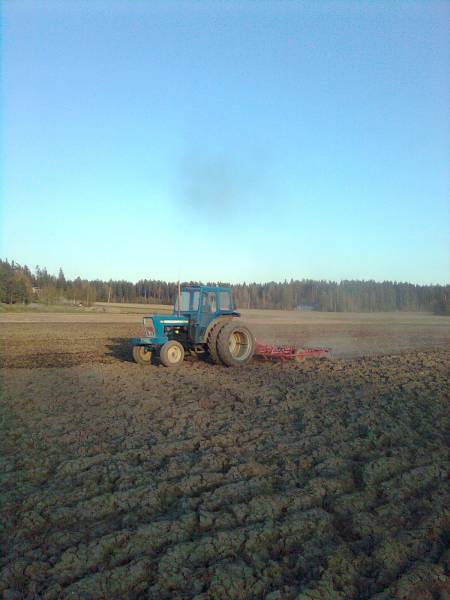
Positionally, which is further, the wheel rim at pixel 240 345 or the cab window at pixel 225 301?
the wheel rim at pixel 240 345

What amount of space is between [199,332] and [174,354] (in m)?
0.87

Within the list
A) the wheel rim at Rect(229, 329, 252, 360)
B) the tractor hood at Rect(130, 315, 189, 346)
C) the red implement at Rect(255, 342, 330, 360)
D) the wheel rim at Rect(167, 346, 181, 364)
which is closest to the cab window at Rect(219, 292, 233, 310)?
the wheel rim at Rect(229, 329, 252, 360)

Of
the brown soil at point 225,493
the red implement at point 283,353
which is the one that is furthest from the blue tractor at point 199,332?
the brown soil at point 225,493

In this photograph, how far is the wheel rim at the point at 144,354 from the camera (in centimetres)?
1419

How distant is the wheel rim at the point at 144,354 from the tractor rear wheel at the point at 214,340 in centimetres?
192

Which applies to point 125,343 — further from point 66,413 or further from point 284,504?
point 284,504

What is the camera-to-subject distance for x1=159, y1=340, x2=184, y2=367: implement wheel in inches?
515

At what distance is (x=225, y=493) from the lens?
4.95 metres

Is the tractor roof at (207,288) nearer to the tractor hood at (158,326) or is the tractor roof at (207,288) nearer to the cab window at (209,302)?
the cab window at (209,302)

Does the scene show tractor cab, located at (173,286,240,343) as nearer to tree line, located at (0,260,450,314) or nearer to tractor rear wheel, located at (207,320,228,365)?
tractor rear wheel, located at (207,320,228,365)

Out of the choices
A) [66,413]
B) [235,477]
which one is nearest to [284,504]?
[235,477]

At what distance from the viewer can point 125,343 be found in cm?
2056

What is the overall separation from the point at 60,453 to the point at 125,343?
14.5 metres

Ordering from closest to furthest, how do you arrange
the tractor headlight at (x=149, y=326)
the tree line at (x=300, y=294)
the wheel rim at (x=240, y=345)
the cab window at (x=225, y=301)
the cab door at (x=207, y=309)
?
the tractor headlight at (x=149, y=326) < the cab door at (x=207, y=309) < the cab window at (x=225, y=301) < the wheel rim at (x=240, y=345) < the tree line at (x=300, y=294)
